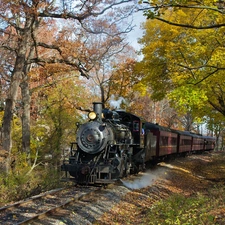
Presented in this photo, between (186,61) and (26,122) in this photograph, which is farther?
(26,122)

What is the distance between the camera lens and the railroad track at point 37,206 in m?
7.73

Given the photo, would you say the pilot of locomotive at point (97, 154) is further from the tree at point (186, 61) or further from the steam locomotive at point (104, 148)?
the tree at point (186, 61)

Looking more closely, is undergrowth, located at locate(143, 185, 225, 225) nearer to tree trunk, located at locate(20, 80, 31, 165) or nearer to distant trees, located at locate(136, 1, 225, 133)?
distant trees, located at locate(136, 1, 225, 133)

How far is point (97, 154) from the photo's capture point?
42.5 feet

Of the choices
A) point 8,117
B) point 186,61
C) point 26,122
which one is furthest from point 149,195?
point 26,122

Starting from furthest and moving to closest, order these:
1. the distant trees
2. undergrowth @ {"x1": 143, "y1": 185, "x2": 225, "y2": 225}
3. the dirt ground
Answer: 1. the distant trees
2. the dirt ground
3. undergrowth @ {"x1": 143, "y1": 185, "x2": 225, "y2": 225}

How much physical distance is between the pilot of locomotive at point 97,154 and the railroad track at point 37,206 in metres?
0.76

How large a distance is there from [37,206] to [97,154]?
4303mm

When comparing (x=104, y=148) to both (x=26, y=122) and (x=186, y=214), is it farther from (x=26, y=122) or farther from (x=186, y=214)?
(x=26, y=122)

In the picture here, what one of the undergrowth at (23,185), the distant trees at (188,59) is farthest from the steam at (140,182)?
the distant trees at (188,59)

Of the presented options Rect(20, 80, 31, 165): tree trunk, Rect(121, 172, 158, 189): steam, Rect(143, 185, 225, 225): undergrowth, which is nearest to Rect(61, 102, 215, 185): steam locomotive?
Rect(121, 172, 158, 189): steam

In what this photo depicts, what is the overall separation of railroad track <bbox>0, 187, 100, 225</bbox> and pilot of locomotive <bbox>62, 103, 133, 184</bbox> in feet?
2.48

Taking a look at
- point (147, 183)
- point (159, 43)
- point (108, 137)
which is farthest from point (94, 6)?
point (147, 183)

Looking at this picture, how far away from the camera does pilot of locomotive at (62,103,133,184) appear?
12.1 metres
